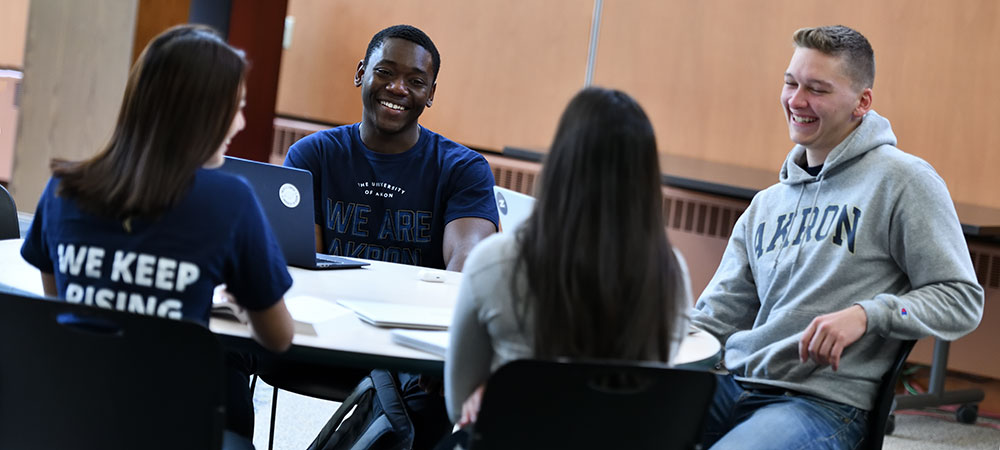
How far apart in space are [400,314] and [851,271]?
34.7 inches

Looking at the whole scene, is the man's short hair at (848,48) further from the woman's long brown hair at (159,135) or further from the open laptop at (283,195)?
the woman's long brown hair at (159,135)

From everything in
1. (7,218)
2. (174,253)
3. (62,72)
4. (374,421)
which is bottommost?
(374,421)

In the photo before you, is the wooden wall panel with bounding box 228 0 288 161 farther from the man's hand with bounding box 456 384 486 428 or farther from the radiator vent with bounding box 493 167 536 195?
the man's hand with bounding box 456 384 486 428

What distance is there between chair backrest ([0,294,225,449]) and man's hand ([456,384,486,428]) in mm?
319

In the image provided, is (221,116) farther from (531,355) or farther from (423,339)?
(531,355)

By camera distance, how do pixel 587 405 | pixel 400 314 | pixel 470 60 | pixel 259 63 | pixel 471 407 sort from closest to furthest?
pixel 587 405, pixel 471 407, pixel 400 314, pixel 470 60, pixel 259 63

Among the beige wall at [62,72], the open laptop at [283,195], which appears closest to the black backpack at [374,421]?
the open laptop at [283,195]

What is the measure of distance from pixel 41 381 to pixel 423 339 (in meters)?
0.54

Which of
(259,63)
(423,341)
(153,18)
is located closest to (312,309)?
(423,341)

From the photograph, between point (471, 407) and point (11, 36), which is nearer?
point (471, 407)

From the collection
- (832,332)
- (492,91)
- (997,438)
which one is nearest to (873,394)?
(832,332)

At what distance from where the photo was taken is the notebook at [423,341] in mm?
1525

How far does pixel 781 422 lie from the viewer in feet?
5.85

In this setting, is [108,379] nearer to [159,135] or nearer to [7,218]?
[159,135]
